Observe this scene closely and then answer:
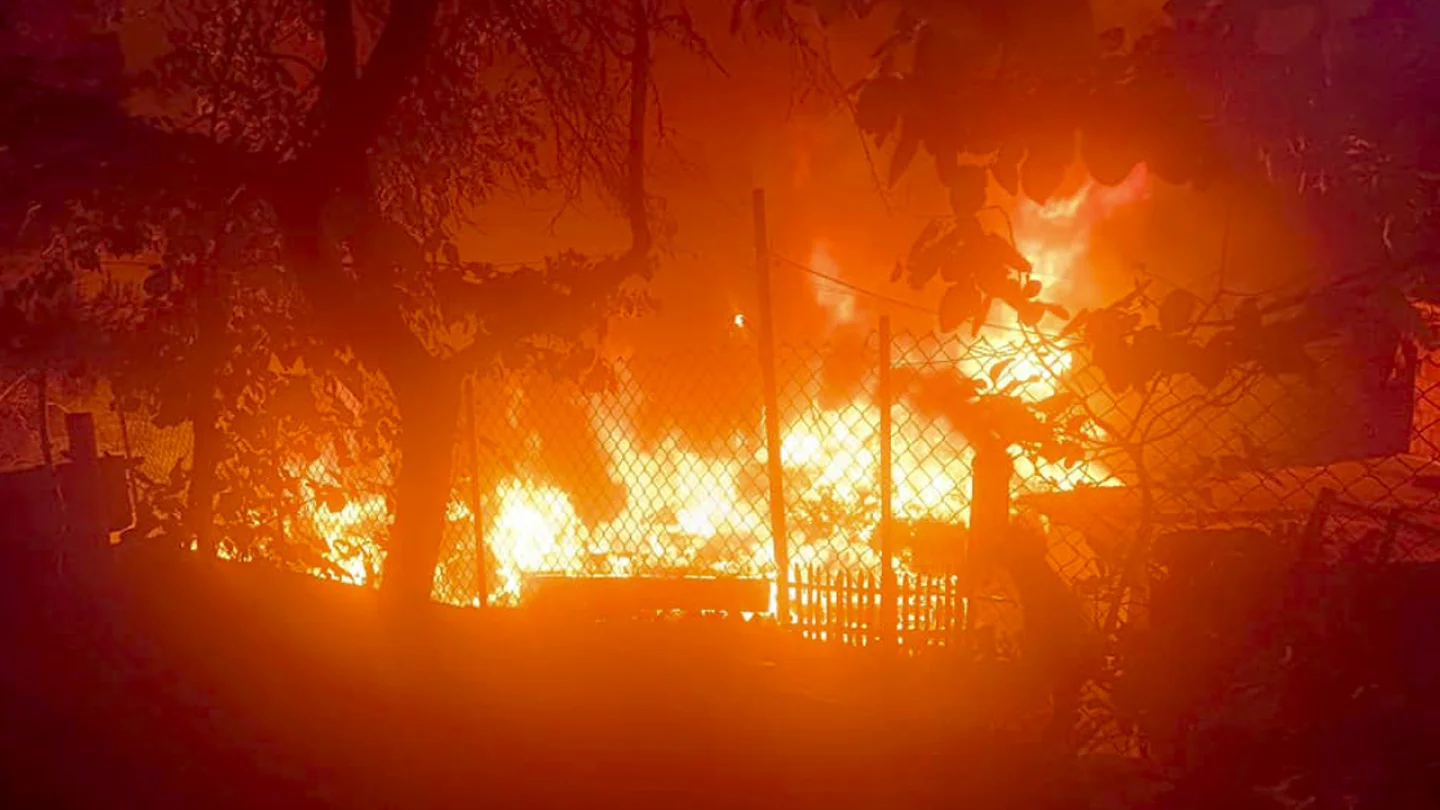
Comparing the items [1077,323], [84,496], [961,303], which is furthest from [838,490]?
[84,496]

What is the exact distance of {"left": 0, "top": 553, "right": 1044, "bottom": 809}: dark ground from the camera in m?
3.24

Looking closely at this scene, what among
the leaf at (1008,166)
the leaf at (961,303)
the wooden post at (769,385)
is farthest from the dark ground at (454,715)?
the leaf at (1008,166)

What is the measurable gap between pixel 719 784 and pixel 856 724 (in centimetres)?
56

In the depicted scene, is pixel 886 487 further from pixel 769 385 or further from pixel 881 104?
pixel 881 104

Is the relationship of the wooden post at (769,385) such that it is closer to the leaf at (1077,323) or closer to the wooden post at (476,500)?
the wooden post at (476,500)

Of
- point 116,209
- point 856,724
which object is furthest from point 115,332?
point 856,724

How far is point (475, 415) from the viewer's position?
6.12 meters

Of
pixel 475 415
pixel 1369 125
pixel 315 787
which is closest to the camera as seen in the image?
pixel 1369 125

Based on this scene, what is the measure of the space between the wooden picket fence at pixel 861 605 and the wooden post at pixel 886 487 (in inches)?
13.3

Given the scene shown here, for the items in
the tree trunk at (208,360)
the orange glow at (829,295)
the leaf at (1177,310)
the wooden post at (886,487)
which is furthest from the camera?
the orange glow at (829,295)

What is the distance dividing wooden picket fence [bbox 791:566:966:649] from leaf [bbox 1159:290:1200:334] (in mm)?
2927

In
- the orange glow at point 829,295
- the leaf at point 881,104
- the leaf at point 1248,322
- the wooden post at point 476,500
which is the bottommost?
the wooden post at point 476,500

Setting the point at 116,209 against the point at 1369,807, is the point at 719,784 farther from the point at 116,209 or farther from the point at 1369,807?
the point at 116,209

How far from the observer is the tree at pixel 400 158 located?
414 cm
